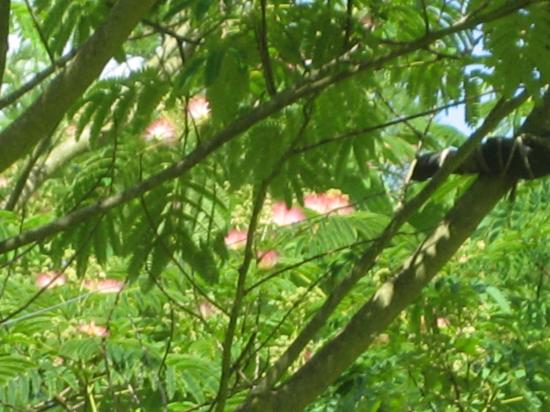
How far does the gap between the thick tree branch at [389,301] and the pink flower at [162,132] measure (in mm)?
456

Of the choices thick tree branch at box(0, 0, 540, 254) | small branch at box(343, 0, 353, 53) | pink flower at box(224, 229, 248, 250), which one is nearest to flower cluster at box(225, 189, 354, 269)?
pink flower at box(224, 229, 248, 250)

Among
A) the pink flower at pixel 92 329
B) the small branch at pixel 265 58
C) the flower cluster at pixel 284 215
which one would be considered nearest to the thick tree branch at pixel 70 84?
the small branch at pixel 265 58

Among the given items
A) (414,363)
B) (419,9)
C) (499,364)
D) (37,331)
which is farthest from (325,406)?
(419,9)

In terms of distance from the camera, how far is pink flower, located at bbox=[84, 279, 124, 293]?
3353 millimetres

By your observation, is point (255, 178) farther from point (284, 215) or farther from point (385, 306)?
point (284, 215)

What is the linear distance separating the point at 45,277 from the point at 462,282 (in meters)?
1.16

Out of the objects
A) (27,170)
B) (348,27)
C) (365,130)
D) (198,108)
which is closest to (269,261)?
(198,108)

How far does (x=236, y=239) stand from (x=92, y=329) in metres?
0.43

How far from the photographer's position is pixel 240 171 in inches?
88.7

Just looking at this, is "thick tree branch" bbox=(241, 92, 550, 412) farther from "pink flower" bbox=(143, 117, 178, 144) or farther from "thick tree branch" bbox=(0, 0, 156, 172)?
"thick tree branch" bbox=(0, 0, 156, 172)

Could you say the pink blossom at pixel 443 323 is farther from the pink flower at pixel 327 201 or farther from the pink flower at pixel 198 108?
the pink flower at pixel 198 108

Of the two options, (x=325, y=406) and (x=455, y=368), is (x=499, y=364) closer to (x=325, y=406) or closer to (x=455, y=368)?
(x=455, y=368)

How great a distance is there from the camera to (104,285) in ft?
11.2

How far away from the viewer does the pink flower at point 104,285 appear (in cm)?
335
